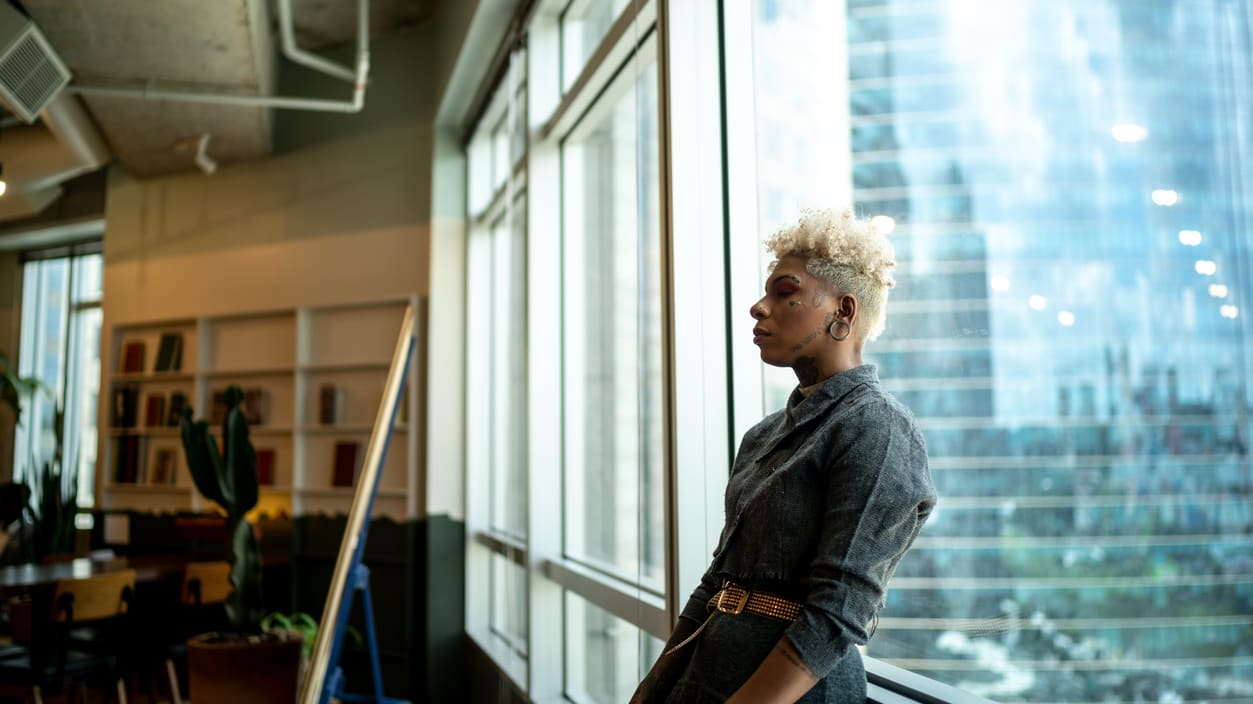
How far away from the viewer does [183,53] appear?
4.76 metres

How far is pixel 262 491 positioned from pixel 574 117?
143 inches

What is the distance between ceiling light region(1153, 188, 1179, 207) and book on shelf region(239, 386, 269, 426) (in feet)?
19.3

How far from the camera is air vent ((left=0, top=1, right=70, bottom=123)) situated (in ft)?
13.6

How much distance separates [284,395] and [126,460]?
1.55m

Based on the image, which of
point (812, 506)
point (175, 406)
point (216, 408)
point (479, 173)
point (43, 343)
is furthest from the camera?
point (43, 343)

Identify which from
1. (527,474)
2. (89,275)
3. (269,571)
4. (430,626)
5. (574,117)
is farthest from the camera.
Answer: (89,275)

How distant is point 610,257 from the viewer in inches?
152

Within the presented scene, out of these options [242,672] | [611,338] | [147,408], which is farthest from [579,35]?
[147,408]

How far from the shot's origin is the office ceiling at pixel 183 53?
432 centimetres

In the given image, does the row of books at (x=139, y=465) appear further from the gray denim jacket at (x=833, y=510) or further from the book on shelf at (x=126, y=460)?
the gray denim jacket at (x=833, y=510)

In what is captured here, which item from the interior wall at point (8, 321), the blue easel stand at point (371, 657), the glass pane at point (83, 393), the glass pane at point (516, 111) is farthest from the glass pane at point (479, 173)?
the interior wall at point (8, 321)

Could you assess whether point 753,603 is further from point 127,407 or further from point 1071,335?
point 127,407

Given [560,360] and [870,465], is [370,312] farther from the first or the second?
[870,465]

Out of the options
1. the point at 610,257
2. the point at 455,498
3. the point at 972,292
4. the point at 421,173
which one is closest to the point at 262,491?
the point at 455,498
